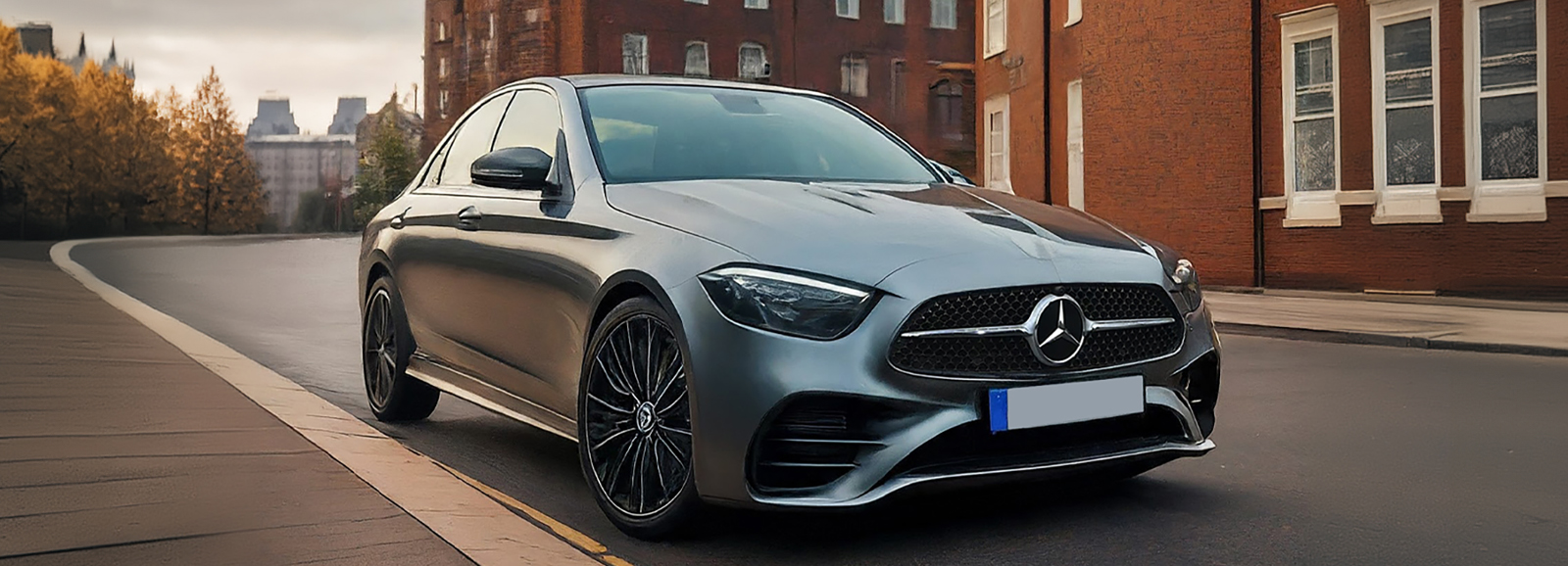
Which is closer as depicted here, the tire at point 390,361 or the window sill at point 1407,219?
the tire at point 390,361

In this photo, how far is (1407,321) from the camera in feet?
46.0

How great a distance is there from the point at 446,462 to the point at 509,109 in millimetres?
1517

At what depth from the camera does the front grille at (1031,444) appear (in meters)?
4.16

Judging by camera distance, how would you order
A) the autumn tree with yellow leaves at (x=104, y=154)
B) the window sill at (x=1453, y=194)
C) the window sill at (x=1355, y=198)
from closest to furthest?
the window sill at (x=1453, y=194)
the window sill at (x=1355, y=198)
the autumn tree with yellow leaves at (x=104, y=154)

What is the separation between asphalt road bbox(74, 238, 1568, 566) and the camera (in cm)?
439

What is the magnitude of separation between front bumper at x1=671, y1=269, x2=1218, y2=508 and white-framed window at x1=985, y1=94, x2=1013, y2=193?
2541 cm

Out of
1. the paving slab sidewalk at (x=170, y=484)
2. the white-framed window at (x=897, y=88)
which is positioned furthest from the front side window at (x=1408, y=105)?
the white-framed window at (x=897, y=88)

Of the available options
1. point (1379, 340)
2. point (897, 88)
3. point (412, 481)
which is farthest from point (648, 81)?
point (897, 88)

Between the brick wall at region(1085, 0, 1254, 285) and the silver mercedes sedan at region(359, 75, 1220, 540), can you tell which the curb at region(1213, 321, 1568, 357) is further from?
the silver mercedes sedan at region(359, 75, 1220, 540)

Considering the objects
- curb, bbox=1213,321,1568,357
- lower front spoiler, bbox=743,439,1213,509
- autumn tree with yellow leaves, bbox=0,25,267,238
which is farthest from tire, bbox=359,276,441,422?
autumn tree with yellow leaves, bbox=0,25,267,238

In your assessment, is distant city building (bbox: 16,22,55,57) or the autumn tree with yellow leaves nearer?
the autumn tree with yellow leaves

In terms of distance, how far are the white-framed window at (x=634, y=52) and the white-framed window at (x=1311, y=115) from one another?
36976mm

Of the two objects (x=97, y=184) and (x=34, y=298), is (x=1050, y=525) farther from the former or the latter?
(x=97, y=184)

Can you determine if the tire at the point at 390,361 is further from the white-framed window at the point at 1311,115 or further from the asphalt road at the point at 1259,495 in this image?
the white-framed window at the point at 1311,115
